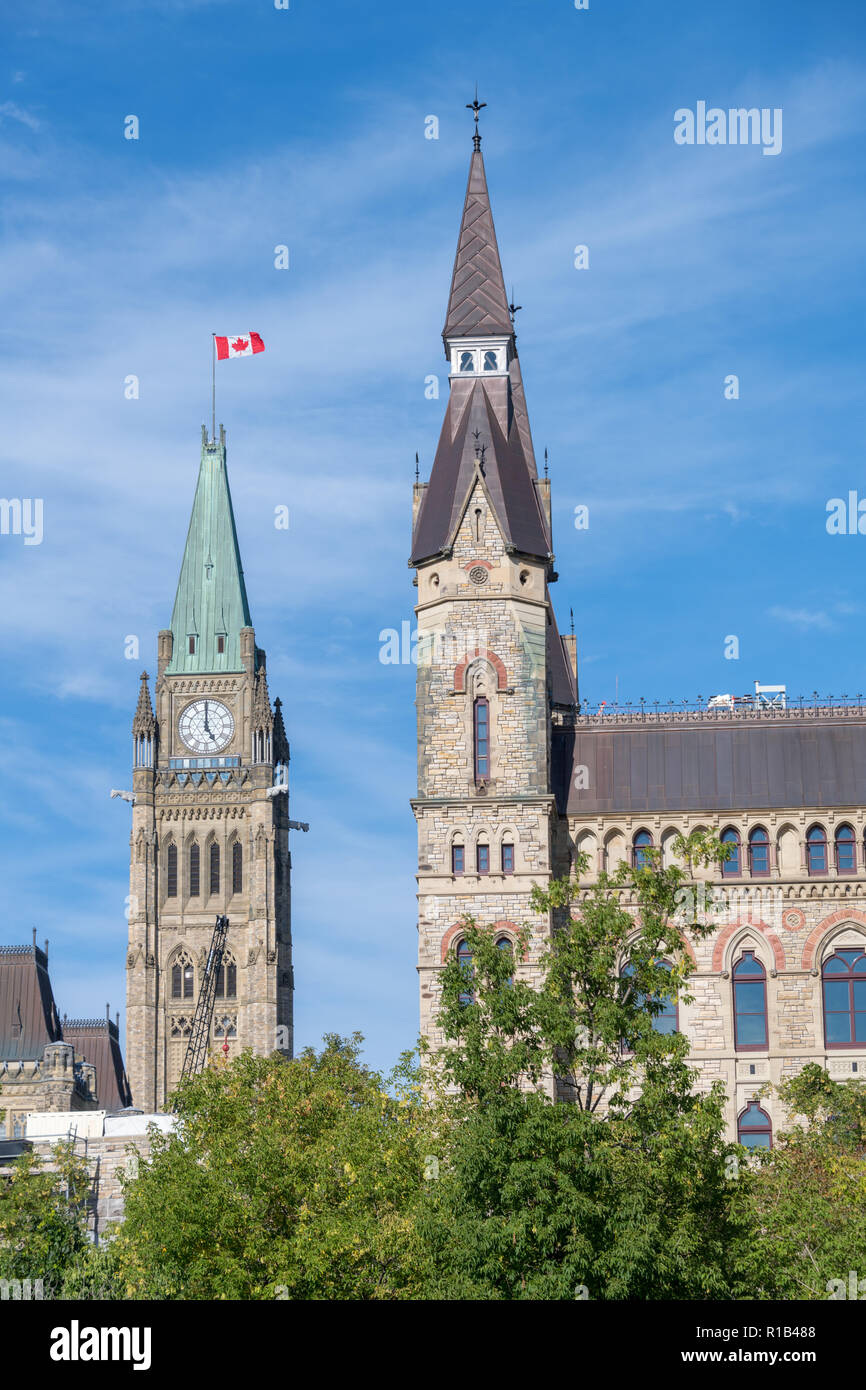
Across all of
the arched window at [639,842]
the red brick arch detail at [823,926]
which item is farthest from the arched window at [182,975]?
the red brick arch detail at [823,926]

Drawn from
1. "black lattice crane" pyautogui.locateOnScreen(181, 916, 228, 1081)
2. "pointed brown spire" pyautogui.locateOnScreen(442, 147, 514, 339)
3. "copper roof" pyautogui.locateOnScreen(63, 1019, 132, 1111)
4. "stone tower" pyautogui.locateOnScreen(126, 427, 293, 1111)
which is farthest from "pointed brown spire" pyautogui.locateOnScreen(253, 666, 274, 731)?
"pointed brown spire" pyautogui.locateOnScreen(442, 147, 514, 339)

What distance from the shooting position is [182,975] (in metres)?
172

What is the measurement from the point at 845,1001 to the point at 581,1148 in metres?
30.5

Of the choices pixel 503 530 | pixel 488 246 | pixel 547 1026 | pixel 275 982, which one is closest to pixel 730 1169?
pixel 547 1026

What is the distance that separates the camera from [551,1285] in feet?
128

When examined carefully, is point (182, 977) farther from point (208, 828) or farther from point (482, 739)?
point (482, 739)

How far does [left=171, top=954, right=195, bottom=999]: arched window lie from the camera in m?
172

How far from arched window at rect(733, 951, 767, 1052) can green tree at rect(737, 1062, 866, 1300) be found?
3.10m

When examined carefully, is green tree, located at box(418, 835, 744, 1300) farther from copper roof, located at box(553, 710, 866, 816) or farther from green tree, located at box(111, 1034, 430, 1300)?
copper roof, located at box(553, 710, 866, 816)

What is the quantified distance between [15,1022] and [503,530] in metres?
92.5

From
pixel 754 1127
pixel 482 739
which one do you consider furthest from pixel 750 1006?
pixel 482 739

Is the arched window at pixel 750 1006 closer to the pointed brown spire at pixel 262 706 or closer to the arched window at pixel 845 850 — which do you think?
the arched window at pixel 845 850
